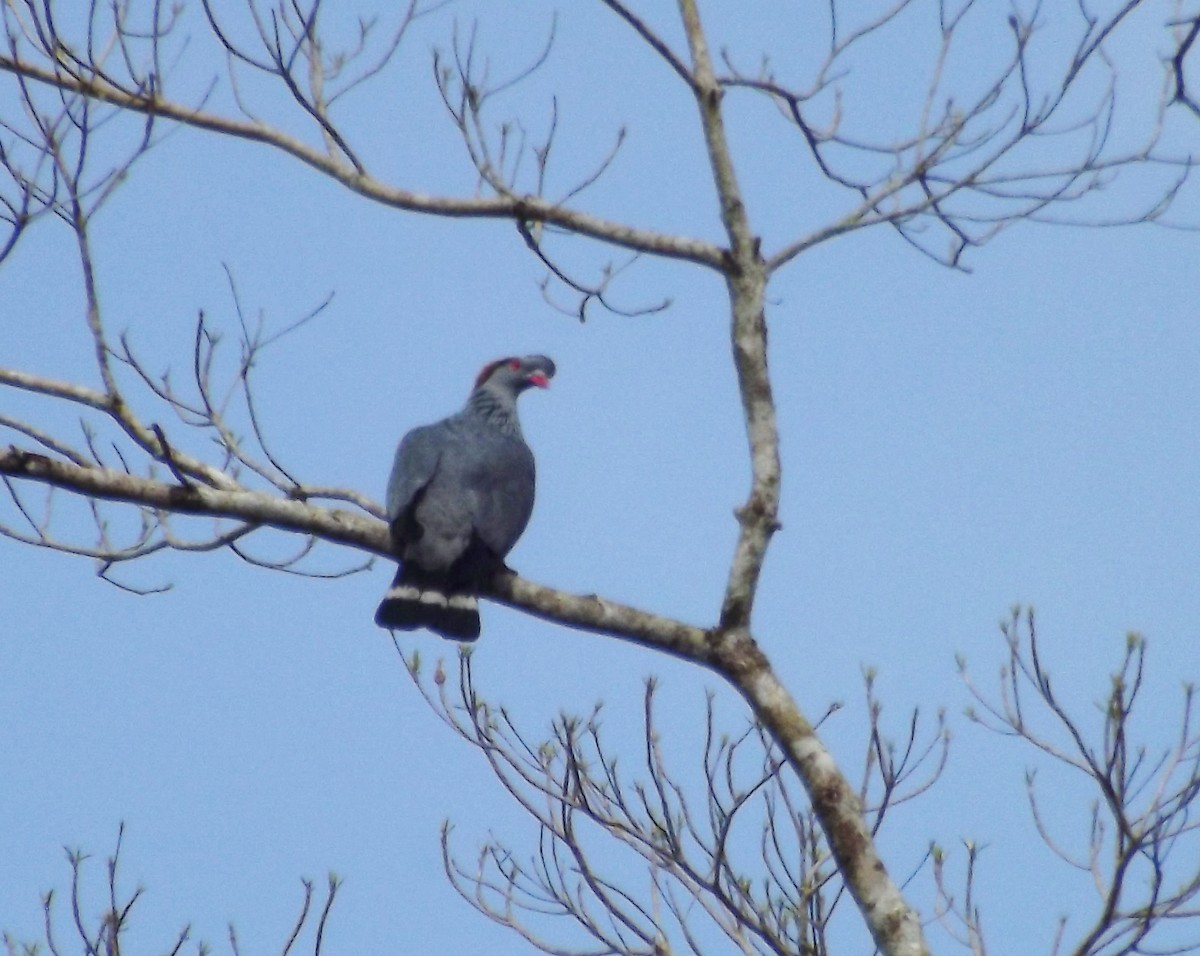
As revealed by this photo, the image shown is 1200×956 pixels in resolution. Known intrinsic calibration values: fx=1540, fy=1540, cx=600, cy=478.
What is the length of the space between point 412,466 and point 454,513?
0.99ft

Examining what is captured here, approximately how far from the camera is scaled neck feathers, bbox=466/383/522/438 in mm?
6117

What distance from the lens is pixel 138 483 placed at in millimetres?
4164

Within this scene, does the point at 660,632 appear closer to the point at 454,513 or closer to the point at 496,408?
the point at 454,513

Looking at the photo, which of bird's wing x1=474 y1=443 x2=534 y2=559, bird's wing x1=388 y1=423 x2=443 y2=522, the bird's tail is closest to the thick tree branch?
the bird's tail

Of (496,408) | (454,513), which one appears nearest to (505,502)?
(454,513)

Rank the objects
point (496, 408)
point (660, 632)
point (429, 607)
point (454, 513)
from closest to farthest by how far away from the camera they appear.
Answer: point (660, 632) → point (429, 607) → point (454, 513) → point (496, 408)

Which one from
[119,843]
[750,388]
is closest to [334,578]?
[119,843]

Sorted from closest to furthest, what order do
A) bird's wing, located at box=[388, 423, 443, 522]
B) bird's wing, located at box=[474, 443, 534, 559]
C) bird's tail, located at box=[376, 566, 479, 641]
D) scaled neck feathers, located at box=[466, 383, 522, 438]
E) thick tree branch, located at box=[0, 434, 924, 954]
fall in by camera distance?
thick tree branch, located at box=[0, 434, 924, 954]
bird's tail, located at box=[376, 566, 479, 641]
bird's wing, located at box=[388, 423, 443, 522]
bird's wing, located at box=[474, 443, 534, 559]
scaled neck feathers, located at box=[466, 383, 522, 438]

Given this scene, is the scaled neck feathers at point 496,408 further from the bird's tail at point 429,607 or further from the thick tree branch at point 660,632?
the thick tree branch at point 660,632

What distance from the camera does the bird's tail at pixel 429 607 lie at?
5.05m

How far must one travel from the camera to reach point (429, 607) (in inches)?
199

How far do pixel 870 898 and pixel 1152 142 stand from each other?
256 cm

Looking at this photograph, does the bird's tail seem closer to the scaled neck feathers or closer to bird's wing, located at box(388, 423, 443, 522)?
bird's wing, located at box(388, 423, 443, 522)

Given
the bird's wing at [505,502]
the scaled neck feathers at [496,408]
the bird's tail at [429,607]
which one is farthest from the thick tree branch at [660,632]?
the scaled neck feathers at [496,408]
